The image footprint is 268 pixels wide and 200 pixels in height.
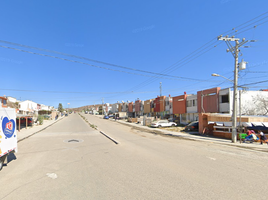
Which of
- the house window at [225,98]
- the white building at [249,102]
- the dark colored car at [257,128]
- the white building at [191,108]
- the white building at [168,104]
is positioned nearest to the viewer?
the dark colored car at [257,128]

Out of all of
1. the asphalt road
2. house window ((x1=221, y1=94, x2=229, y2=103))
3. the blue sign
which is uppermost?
house window ((x1=221, y1=94, x2=229, y2=103))

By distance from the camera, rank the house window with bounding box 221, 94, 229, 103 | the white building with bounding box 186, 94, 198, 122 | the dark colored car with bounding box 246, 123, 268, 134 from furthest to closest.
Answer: the white building with bounding box 186, 94, 198, 122, the house window with bounding box 221, 94, 229, 103, the dark colored car with bounding box 246, 123, 268, 134

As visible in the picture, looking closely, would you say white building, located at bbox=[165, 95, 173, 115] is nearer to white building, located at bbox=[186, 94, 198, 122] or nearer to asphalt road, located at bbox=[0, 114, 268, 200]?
white building, located at bbox=[186, 94, 198, 122]

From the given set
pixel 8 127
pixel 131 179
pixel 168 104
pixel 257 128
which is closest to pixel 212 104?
pixel 257 128

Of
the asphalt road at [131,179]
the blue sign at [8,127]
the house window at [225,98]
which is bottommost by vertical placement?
the asphalt road at [131,179]

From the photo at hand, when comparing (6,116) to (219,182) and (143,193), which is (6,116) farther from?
(219,182)

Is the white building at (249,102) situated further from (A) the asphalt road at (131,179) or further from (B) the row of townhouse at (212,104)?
(A) the asphalt road at (131,179)

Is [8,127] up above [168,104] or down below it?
below

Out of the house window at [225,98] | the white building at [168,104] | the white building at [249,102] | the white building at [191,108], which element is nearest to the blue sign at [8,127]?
the white building at [249,102]

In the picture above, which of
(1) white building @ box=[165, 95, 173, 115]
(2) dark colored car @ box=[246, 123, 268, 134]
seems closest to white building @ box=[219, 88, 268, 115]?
(2) dark colored car @ box=[246, 123, 268, 134]

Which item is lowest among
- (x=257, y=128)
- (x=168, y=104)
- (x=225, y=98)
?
(x=257, y=128)

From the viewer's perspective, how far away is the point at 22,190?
15.1 feet

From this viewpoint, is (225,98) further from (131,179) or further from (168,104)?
(131,179)

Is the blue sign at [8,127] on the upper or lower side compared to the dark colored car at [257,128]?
upper
